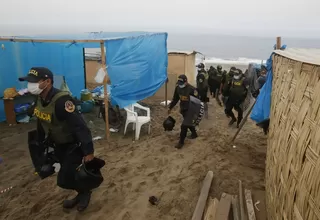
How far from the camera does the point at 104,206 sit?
3760mm

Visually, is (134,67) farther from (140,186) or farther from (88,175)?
(88,175)

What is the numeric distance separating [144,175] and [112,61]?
2.56 metres

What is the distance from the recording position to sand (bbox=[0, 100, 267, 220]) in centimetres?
368

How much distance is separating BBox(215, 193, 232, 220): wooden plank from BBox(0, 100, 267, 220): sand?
14.0 inches

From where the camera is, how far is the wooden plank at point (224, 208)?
124 inches

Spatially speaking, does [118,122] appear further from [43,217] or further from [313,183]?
[313,183]

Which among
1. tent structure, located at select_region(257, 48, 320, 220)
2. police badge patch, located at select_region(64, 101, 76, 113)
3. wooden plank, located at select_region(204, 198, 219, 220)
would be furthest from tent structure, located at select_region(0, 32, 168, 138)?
tent structure, located at select_region(257, 48, 320, 220)

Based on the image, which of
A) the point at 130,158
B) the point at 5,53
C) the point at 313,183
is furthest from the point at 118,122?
the point at 313,183

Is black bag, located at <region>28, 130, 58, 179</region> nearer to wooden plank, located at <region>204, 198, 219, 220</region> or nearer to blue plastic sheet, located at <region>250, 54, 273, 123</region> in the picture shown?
wooden plank, located at <region>204, 198, 219, 220</region>

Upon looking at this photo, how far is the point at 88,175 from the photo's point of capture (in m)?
3.31

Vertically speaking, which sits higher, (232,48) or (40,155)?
(232,48)

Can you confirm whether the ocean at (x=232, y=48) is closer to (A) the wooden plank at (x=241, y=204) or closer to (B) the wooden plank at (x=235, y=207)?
(A) the wooden plank at (x=241, y=204)

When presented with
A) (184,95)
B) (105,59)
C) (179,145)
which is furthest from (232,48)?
(105,59)

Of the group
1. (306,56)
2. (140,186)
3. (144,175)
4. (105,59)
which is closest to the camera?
(306,56)
